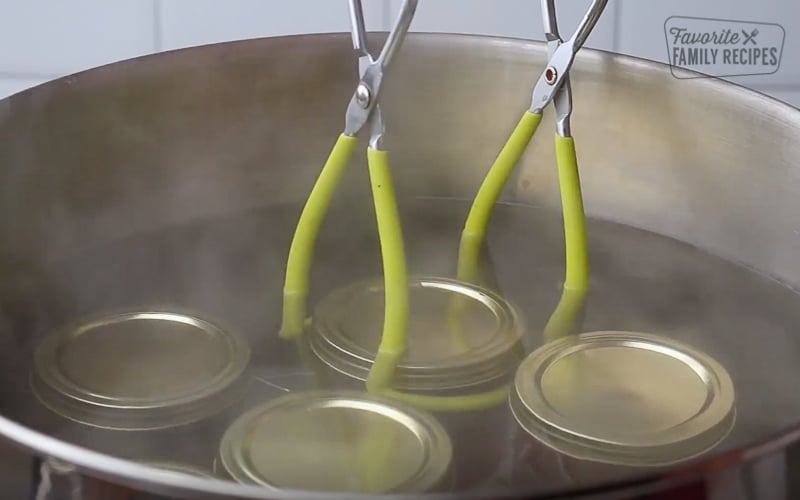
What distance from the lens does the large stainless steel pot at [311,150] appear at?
0.76 metres

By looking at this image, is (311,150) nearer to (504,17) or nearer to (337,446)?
(504,17)

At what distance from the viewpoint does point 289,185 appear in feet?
2.91

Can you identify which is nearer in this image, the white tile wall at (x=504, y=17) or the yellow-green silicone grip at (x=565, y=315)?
the yellow-green silicone grip at (x=565, y=315)

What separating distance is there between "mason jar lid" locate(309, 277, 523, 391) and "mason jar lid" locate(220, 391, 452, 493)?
0.15 ft

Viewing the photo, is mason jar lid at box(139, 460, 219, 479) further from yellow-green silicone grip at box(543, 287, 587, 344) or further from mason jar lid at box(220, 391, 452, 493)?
yellow-green silicone grip at box(543, 287, 587, 344)

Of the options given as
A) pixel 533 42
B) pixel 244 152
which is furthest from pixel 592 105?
pixel 244 152

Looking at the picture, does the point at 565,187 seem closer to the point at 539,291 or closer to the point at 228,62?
the point at 539,291

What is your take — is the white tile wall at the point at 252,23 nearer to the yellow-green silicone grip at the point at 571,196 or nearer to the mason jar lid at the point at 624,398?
the yellow-green silicone grip at the point at 571,196

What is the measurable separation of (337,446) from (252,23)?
41 cm

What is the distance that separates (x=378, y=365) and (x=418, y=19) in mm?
340
